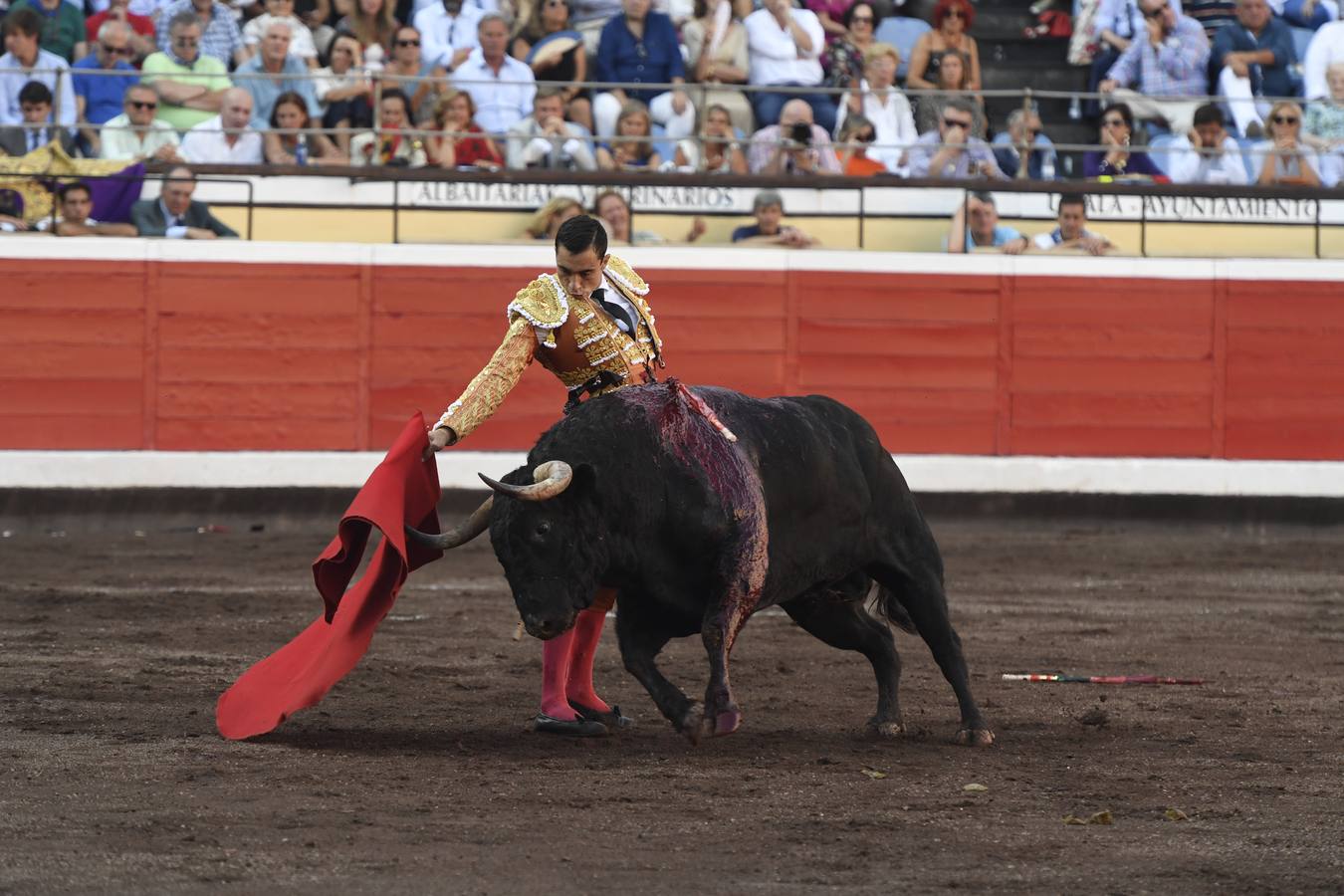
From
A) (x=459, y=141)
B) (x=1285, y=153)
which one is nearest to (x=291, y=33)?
(x=459, y=141)

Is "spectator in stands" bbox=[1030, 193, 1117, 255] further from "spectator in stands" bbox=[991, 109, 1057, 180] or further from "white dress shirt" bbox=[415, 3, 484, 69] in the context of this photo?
"white dress shirt" bbox=[415, 3, 484, 69]

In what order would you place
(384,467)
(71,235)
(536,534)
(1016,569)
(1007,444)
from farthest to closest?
1. (1007,444)
2. (71,235)
3. (1016,569)
4. (384,467)
5. (536,534)

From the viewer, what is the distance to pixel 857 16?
12055 millimetres

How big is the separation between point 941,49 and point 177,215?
4.53 meters

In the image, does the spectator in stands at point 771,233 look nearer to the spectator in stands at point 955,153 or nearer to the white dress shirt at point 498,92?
the spectator in stands at point 955,153

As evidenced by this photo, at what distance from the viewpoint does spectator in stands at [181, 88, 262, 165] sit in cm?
1068

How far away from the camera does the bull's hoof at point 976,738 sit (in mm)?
5035

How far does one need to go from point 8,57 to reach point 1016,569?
6.05 m

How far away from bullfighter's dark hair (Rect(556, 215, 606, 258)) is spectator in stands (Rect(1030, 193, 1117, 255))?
22.4 feet

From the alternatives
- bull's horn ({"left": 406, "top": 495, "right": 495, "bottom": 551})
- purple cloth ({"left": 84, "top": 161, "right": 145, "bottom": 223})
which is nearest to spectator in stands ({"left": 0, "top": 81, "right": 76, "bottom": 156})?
purple cloth ({"left": 84, "top": 161, "right": 145, "bottom": 223})

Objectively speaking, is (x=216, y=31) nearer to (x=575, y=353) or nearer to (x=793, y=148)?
(x=793, y=148)

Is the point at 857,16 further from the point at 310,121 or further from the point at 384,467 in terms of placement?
the point at 384,467

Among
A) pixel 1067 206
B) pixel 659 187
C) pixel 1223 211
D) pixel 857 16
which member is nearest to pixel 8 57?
pixel 659 187

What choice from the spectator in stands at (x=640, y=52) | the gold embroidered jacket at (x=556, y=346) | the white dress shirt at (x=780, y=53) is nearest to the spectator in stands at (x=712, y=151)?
the spectator in stands at (x=640, y=52)
